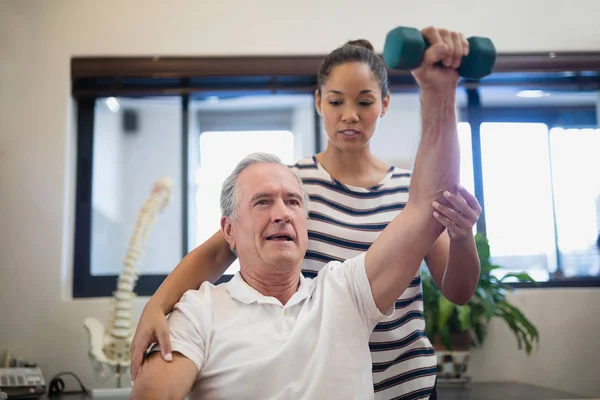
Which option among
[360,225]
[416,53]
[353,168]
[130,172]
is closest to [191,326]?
[360,225]

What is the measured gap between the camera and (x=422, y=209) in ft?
3.91

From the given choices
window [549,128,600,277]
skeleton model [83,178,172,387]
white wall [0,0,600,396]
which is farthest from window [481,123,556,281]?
skeleton model [83,178,172,387]

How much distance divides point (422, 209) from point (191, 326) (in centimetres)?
→ 51

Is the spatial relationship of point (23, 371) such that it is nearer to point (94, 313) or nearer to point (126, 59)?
point (94, 313)

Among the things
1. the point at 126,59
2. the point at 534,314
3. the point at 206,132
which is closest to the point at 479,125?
the point at 534,314

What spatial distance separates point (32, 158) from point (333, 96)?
2.14 metres

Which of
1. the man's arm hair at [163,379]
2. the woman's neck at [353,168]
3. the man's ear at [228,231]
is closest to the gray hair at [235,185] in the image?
the man's ear at [228,231]

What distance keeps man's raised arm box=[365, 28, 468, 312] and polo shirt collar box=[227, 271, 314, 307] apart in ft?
0.52

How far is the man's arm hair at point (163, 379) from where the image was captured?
1.16 metres

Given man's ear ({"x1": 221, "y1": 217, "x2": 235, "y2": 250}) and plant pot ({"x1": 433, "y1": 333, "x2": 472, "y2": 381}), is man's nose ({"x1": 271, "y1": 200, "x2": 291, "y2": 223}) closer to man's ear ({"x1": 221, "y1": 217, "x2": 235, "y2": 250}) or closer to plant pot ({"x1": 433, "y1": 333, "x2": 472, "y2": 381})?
man's ear ({"x1": 221, "y1": 217, "x2": 235, "y2": 250})

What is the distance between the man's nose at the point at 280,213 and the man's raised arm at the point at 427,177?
0.20 m

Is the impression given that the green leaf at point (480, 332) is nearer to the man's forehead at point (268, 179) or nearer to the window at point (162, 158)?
the window at point (162, 158)

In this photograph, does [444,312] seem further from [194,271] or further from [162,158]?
[162,158]

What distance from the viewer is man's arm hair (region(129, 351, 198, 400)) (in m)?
1.16
